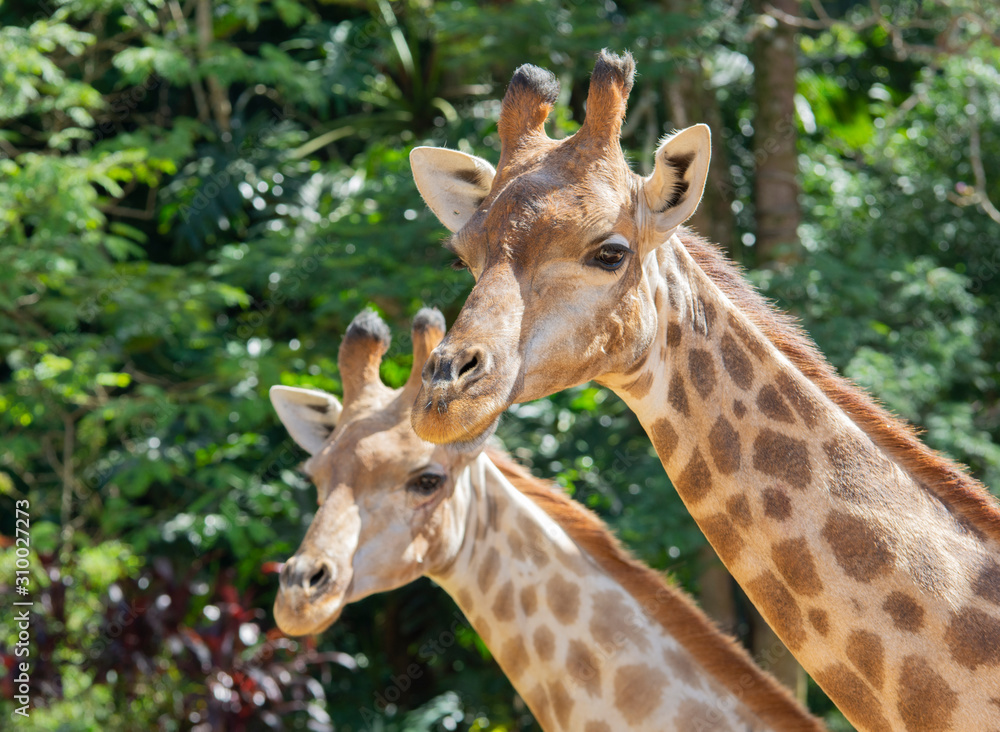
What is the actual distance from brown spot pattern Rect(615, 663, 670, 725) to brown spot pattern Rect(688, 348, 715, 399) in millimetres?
1110

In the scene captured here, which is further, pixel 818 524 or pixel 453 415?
pixel 818 524

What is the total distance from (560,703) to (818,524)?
4.40 feet

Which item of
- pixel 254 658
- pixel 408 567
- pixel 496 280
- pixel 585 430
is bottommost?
pixel 254 658

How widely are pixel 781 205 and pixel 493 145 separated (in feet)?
9.20

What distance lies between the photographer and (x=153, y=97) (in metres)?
10.7

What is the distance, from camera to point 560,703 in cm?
306

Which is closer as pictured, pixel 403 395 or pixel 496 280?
pixel 496 280

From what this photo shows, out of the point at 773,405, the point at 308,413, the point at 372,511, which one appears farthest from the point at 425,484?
the point at 773,405

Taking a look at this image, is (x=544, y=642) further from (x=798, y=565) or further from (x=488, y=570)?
(x=798, y=565)

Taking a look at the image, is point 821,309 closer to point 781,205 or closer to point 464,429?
point 781,205

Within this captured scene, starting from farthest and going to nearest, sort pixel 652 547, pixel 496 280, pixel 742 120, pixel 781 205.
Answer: pixel 742 120, pixel 781 205, pixel 652 547, pixel 496 280

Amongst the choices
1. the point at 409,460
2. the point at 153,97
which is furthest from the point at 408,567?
the point at 153,97

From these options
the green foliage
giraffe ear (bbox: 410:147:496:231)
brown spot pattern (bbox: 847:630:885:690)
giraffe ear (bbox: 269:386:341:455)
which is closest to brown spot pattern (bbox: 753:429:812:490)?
brown spot pattern (bbox: 847:630:885:690)

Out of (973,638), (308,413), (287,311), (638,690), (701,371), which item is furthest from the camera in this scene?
(287,311)
